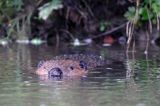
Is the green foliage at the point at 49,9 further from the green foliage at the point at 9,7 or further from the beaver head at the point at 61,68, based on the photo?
the beaver head at the point at 61,68

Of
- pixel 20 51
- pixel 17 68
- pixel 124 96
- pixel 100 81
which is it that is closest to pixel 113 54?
pixel 20 51

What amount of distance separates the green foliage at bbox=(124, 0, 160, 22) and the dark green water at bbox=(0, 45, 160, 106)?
957 mm

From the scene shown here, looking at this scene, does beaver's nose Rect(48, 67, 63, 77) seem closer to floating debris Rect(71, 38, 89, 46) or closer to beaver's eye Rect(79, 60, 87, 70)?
beaver's eye Rect(79, 60, 87, 70)

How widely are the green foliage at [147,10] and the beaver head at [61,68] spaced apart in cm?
329

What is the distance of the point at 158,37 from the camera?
17984 mm

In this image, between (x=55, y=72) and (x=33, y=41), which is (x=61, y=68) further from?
(x=33, y=41)

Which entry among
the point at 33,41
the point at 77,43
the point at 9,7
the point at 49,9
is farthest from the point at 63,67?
the point at 33,41

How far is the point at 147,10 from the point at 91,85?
18.2ft

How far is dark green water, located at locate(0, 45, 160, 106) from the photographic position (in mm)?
7906

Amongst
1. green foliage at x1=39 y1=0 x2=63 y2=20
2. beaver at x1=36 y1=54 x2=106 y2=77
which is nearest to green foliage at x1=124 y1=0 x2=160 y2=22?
green foliage at x1=39 y1=0 x2=63 y2=20

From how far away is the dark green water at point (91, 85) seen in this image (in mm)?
7906

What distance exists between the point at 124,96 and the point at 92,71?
9.71 feet

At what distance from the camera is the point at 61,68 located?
1060 cm

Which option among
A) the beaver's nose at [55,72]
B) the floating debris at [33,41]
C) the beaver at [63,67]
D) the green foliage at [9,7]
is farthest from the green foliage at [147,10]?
the floating debris at [33,41]
